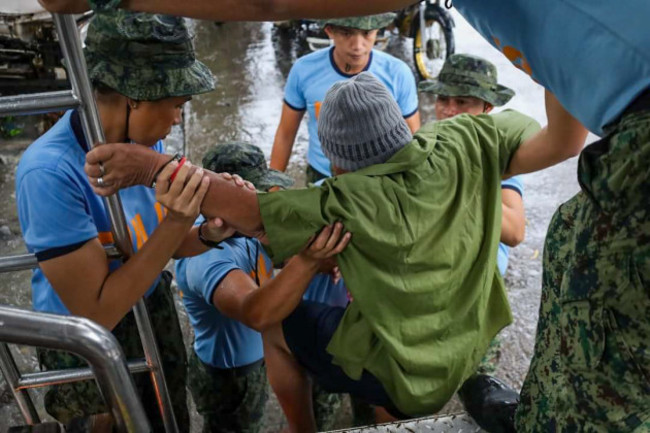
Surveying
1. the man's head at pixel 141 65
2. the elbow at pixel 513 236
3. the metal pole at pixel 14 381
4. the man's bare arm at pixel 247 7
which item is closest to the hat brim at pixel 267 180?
the man's head at pixel 141 65

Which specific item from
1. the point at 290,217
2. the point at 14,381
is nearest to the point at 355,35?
the point at 290,217

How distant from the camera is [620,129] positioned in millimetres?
1214

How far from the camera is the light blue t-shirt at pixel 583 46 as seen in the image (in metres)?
1.16

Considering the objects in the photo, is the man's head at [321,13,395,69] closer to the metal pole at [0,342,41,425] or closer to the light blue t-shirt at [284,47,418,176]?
the light blue t-shirt at [284,47,418,176]

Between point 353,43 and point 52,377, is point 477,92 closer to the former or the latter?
point 353,43

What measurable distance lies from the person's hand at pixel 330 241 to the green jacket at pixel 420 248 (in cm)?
2

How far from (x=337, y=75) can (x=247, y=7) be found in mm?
2257

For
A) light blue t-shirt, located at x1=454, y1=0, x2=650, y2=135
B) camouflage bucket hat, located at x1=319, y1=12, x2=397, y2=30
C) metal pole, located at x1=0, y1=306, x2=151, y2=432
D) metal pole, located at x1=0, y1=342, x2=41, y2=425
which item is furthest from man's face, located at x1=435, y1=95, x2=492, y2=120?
metal pole, located at x1=0, y1=306, x2=151, y2=432

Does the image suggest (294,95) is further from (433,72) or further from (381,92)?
(433,72)

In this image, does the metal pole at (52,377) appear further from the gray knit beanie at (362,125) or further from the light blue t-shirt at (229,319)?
the gray knit beanie at (362,125)

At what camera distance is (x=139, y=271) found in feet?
5.43

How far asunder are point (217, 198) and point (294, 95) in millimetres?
2010

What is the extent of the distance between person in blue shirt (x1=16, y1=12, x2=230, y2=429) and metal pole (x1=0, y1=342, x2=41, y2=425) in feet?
0.61

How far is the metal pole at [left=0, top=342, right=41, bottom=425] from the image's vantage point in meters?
1.71
